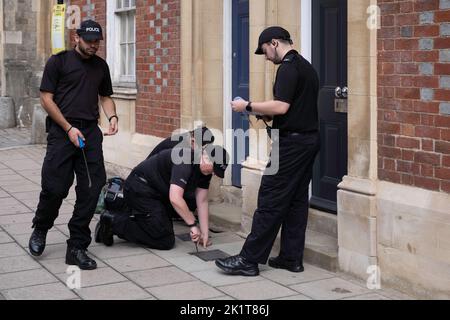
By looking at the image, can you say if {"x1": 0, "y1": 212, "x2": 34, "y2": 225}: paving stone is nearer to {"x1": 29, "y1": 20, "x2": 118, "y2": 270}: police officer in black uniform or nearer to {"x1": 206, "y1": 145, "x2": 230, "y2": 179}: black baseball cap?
{"x1": 29, "y1": 20, "x2": 118, "y2": 270}: police officer in black uniform

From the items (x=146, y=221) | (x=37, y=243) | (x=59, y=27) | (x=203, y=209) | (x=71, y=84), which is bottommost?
(x=37, y=243)

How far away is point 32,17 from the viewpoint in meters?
17.9

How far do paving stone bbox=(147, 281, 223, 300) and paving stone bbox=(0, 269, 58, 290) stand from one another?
2.93 feet

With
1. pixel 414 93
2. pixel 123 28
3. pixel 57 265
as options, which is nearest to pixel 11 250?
pixel 57 265

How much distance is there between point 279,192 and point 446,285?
1.49m

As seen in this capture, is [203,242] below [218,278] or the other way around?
the other way around

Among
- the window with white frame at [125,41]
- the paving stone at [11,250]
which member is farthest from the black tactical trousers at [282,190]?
the window with white frame at [125,41]

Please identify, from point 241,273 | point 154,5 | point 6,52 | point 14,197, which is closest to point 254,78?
point 241,273

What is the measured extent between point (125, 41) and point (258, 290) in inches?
234

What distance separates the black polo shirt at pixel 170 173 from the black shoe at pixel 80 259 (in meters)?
0.95

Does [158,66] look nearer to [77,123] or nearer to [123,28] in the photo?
[123,28]

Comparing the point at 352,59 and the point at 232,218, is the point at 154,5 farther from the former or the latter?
the point at 352,59

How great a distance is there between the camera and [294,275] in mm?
6059

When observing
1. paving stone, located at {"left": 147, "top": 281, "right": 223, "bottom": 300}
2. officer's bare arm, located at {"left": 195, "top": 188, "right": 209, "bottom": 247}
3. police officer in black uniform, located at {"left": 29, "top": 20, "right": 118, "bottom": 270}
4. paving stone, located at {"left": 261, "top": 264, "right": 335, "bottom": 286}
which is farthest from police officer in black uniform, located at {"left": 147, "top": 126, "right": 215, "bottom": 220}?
paving stone, located at {"left": 147, "top": 281, "right": 223, "bottom": 300}
